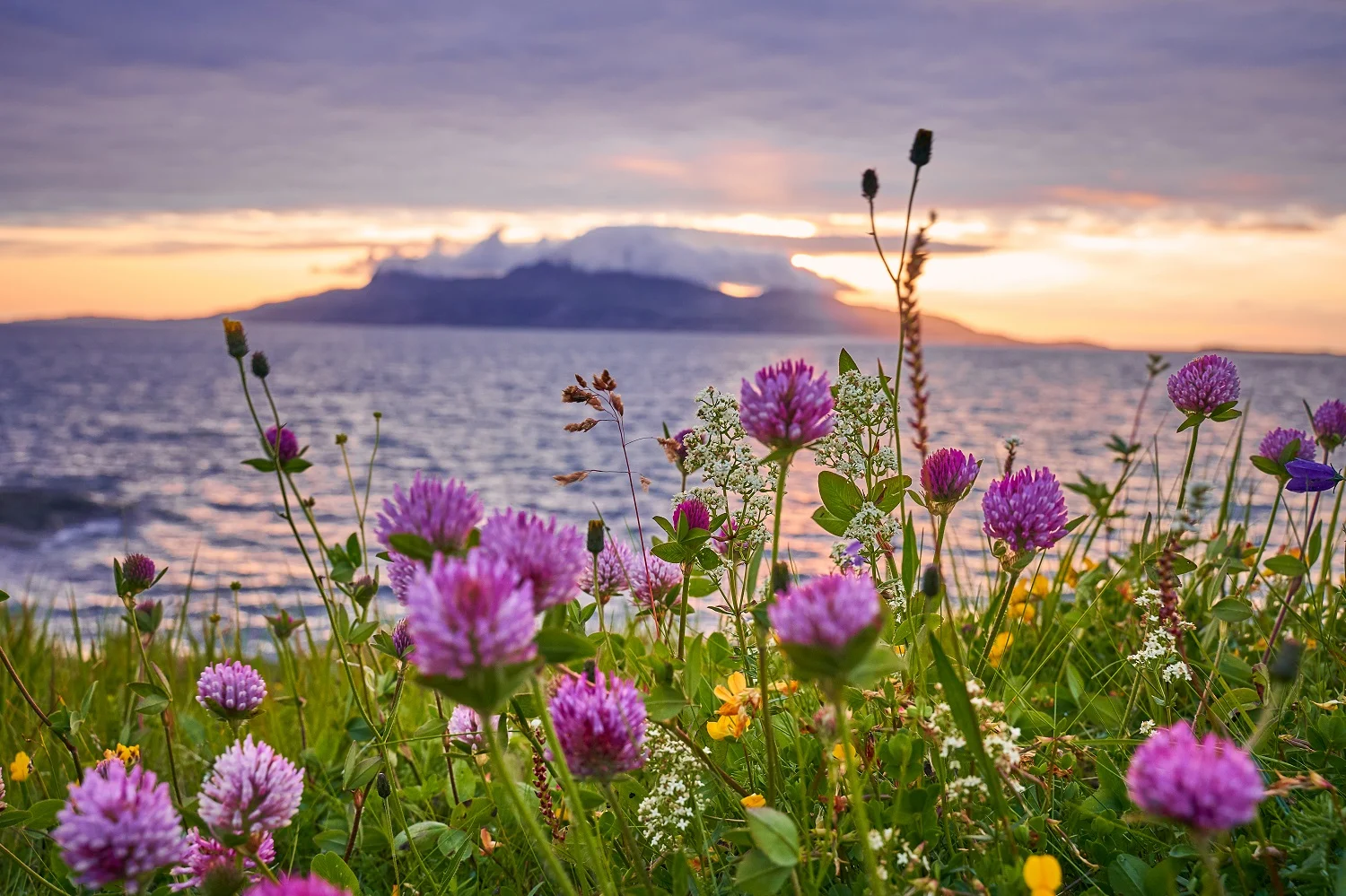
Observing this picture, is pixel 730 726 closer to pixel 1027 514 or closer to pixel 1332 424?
pixel 1027 514

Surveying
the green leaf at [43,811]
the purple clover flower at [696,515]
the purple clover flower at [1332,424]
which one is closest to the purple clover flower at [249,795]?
the green leaf at [43,811]

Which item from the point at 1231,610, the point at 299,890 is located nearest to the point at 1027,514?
the point at 1231,610

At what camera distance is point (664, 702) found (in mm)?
1533

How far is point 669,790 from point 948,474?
79cm

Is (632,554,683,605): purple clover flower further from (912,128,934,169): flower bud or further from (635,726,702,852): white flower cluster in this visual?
(912,128,934,169): flower bud

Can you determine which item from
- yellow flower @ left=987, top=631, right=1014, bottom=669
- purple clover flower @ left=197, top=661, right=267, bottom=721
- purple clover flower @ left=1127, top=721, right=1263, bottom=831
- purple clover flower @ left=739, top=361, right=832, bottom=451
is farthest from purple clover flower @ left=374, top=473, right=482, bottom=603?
yellow flower @ left=987, top=631, right=1014, bottom=669

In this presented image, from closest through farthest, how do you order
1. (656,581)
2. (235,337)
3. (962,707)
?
(962,707) < (235,337) < (656,581)

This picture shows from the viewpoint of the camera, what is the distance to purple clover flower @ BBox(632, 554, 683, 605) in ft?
7.43

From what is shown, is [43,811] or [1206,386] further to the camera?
[1206,386]

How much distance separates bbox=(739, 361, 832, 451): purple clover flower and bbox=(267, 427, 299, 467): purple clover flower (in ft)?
3.83

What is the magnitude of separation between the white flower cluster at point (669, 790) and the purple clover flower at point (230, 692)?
2.87 feet

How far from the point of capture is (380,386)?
60250 millimetres

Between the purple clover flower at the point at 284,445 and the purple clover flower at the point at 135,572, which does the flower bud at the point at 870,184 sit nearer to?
the purple clover flower at the point at 284,445

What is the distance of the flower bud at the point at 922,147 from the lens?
182 centimetres
